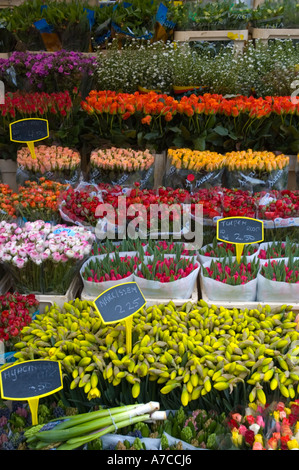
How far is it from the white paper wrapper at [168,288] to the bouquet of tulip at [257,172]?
0.99 meters

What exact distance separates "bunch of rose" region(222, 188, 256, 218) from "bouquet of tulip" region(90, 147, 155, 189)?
1.84 feet

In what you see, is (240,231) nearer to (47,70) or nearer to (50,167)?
(50,167)

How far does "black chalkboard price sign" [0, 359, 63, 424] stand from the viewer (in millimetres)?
1558

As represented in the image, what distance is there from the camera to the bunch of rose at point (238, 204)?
266cm

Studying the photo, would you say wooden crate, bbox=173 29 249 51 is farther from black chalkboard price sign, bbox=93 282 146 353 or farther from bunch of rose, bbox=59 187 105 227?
black chalkboard price sign, bbox=93 282 146 353

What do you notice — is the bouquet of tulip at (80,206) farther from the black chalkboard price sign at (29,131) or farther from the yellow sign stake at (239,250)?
the yellow sign stake at (239,250)

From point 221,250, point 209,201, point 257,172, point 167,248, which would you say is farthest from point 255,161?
point 167,248

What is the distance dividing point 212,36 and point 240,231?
2.56 m

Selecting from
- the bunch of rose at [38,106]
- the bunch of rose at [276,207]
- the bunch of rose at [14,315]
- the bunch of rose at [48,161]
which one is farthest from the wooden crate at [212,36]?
the bunch of rose at [14,315]

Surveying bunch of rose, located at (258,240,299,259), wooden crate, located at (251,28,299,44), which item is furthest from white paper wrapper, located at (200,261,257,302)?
wooden crate, located at (251,28,299,44)

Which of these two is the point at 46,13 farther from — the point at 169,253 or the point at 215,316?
the point at 215,316

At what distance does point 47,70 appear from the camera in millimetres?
3633

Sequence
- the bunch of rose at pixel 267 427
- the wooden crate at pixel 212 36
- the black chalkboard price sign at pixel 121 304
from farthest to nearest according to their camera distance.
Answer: the wooden crate at pixel 212 36 < the black chalkboard price sign at pixel 121 304 < the bunch of rose at pixel 267 427

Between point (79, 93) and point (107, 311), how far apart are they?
2.48 meters
